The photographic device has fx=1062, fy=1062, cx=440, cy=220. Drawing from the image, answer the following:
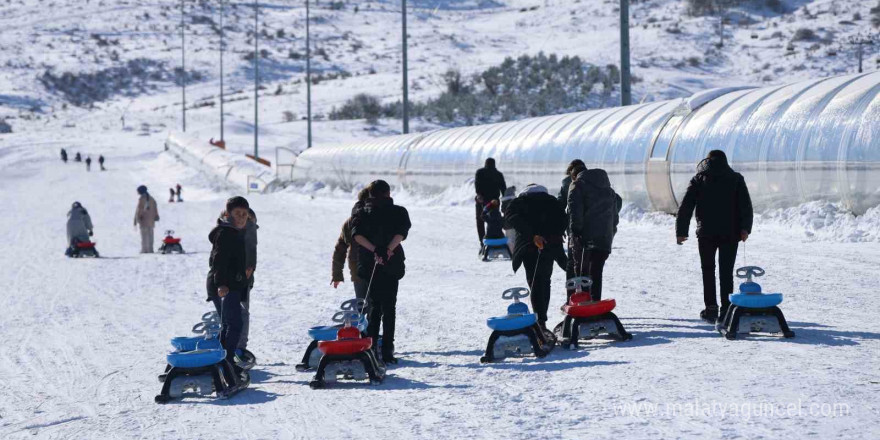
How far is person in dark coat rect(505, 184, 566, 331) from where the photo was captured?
9.79m

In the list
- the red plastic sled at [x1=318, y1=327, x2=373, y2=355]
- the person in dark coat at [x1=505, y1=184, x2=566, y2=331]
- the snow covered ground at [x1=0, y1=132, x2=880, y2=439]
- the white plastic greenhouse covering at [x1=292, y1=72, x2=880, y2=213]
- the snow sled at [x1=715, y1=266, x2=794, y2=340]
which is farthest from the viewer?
the white plastic greenhouse covering at [x1=292, y1=72, x2=880, y2=213]

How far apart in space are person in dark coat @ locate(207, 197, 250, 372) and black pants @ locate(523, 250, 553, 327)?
262 cm

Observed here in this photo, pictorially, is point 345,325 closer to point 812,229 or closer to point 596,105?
point 812,229

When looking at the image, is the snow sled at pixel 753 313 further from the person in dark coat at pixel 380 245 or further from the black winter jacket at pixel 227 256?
the black winter jacket at pixel 227 256

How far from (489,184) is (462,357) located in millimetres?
7629

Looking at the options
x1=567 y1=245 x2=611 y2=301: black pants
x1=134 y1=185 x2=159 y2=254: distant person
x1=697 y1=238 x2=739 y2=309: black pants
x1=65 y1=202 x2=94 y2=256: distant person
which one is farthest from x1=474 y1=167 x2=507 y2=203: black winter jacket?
x1=65 y1=202 x2=94 y2=256: distant person

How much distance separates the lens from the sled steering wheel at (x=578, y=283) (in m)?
9.56

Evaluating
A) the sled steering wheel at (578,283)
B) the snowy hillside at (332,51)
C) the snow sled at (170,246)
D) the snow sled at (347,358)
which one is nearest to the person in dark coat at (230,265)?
the snow sled at (347,358)

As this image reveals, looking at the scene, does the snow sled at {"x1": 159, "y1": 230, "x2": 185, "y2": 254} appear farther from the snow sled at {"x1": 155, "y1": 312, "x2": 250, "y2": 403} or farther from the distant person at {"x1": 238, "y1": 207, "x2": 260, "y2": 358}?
the snow sled at {"x1": 155, "y1": 312, "x2": 250, "y2": 403}

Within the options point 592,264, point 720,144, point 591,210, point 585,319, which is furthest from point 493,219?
A: point 585,319

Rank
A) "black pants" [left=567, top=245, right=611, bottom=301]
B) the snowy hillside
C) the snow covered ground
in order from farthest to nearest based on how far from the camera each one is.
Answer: the snowy hillside
"black pants" [left=567, top=245, right=611, bottom=301]
the snow covered ground

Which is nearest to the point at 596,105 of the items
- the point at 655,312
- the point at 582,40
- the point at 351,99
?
the point at 351,99

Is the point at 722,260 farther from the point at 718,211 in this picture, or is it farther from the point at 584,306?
the point at 584,306

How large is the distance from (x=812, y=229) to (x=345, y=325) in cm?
1111
